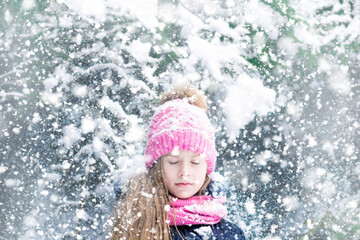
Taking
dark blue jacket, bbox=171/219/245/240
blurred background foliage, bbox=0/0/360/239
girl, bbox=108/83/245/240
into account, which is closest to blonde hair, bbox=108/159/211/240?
girl, bbox=108/83/245/240

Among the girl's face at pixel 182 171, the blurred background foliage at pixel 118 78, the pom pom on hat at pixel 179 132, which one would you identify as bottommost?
the girl's face at pixel 182 171

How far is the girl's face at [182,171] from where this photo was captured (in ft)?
7.48

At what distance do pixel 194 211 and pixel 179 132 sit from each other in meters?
0.56

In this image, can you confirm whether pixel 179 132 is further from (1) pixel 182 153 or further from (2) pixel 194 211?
(2) pixel 194 211

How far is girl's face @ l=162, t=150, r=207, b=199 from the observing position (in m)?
2.28

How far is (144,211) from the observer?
7.50 ft

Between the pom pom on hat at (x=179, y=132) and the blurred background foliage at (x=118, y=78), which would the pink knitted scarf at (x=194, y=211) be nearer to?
the pom pom on hat at (x=179, y=132)

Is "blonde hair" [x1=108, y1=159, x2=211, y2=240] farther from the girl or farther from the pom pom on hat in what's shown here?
the pom pom on hat

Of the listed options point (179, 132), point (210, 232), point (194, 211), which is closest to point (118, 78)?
point (179, 132)

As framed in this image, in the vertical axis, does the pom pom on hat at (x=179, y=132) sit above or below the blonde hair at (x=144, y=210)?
above

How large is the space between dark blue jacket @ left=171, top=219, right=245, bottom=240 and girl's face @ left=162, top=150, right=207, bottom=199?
9.3 inches

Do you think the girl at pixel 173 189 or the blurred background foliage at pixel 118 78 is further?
the blurred background foliage at pixel 118 78

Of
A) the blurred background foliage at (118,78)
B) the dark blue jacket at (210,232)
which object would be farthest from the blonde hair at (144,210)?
the blurred background foliage at (118,78)

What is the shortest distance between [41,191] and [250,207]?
245 centimetres
